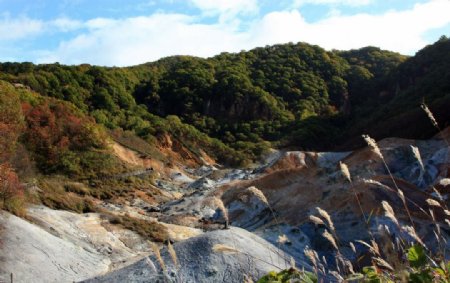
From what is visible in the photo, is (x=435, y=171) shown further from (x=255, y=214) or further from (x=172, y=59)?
(x=172, y=59)

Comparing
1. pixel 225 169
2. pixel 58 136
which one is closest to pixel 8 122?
pixel 58 136

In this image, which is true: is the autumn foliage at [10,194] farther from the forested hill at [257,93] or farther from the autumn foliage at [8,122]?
the forested hill at [257,93]

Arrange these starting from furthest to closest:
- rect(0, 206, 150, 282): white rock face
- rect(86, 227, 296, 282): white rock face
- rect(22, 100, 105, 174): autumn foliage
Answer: rect(22, 100, 105, 174): autumn foliage < rect(0, 206, 150, 282): white rock face < rect(86, 227, 296, 282): white rock face

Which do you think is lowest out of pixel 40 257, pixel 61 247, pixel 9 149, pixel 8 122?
pixel 61 247

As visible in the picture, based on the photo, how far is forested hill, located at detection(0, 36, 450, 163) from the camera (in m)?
64.0

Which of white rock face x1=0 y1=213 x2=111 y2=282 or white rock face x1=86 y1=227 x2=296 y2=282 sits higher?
white rock face x1=86 y1=227 x2=296 y2=282

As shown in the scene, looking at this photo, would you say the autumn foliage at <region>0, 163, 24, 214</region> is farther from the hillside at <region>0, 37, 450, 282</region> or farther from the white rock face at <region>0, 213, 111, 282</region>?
the white rock face at <region>0, 213, 111, 282</region>

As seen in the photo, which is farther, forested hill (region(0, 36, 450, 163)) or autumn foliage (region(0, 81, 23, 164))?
forested hill (region(0, 36, 450, 163))

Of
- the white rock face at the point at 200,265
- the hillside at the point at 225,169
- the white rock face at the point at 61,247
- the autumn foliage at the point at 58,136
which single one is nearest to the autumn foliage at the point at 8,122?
the hillside at the point at 225,169

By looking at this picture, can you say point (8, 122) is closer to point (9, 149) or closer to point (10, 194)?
point (9, 149)

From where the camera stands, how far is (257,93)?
8181 cm

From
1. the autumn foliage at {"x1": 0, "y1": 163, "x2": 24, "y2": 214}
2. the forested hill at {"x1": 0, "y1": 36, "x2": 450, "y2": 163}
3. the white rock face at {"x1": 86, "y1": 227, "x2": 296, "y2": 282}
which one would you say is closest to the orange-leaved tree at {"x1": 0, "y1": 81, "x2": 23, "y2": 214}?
the autumn foliage at {"x1": 0, "y1": 163, "x2": 24, "y2": 214}

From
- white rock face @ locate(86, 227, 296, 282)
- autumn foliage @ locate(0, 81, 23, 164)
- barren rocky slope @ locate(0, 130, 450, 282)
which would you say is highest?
autumn foliage @ locate(0, 81, 23, 164)

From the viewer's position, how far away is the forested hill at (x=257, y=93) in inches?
2520
